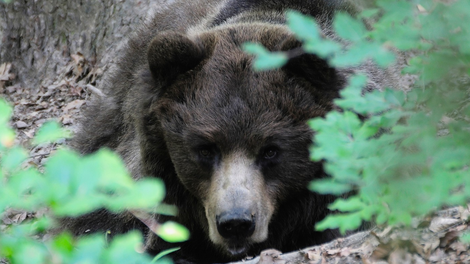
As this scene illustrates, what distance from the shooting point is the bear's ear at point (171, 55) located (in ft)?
15.0

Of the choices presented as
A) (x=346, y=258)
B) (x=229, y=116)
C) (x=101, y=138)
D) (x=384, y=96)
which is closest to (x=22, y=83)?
(x=101, y=138)

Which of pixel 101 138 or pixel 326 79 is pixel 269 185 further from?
pixel 101 138

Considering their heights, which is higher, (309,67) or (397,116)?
(397,116)

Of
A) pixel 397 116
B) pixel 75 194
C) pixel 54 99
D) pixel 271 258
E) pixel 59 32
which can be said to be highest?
pixel 75 194

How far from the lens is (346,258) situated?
3748mm

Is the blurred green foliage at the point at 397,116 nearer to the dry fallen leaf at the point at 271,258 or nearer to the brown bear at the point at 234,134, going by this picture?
the brown bear at the point at 234,134

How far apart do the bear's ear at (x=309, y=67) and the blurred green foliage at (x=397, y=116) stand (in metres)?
1.80

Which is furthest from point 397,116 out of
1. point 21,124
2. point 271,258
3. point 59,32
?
point 59,32

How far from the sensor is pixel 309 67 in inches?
178

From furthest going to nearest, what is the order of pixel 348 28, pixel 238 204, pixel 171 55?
pixel 171 55 → pixel 238 204 → pixel 348 28

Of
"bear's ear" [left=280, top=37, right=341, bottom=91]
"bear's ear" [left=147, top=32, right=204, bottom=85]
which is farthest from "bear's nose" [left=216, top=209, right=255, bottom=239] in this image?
"bear's ear" [left=147, top=32, right=204, bottom=85]

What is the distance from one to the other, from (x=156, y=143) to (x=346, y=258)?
2.00 meters

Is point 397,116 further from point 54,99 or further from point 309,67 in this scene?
point 54,99

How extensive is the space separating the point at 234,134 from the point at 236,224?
2.38 ft
